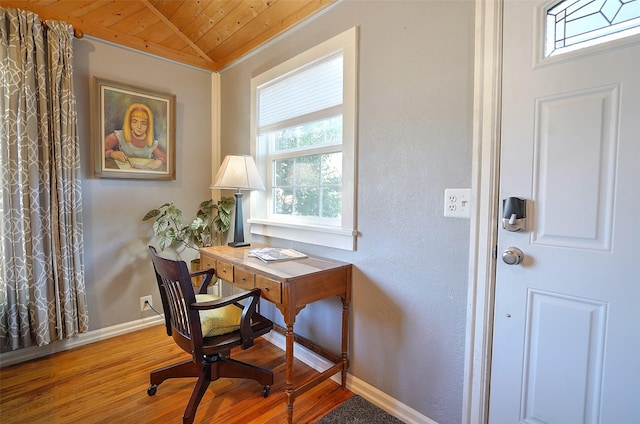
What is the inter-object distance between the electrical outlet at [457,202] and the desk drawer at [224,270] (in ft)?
4.26

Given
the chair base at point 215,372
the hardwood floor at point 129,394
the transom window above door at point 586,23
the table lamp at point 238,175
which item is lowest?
the hardwood floor at point 129,394

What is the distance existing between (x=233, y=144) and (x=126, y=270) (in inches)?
55.0

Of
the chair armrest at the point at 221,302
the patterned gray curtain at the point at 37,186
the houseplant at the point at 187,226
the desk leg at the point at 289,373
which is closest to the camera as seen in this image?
the chair armrest at the point at 221,302

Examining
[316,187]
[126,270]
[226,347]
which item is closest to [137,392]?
[226,347]

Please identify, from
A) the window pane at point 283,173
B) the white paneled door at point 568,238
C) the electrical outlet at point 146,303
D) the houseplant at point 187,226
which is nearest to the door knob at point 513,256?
the white paneled door at point 568,238

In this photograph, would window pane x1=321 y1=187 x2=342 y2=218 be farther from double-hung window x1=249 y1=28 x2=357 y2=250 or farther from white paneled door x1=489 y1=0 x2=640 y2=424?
white paneled door x1=489 y1=0 x2=640 y2=424

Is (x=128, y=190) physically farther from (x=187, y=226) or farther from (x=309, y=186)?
(x=309, y=186)

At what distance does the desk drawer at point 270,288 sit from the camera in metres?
1.55

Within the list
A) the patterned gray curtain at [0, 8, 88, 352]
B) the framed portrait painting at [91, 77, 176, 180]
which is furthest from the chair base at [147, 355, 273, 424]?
the framed portrait painting at [91, 77, 176, 180]

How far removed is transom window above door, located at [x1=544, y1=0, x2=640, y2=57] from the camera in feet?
3.25

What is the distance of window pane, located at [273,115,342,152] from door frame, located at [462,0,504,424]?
2.78 ft

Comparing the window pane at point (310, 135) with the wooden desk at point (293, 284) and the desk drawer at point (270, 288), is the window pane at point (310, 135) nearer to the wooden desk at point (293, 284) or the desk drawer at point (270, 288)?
the wooden desk at point (293, 284)

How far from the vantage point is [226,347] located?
1.57 meters

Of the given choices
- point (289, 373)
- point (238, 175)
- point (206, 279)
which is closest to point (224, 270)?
point (206, 279)
